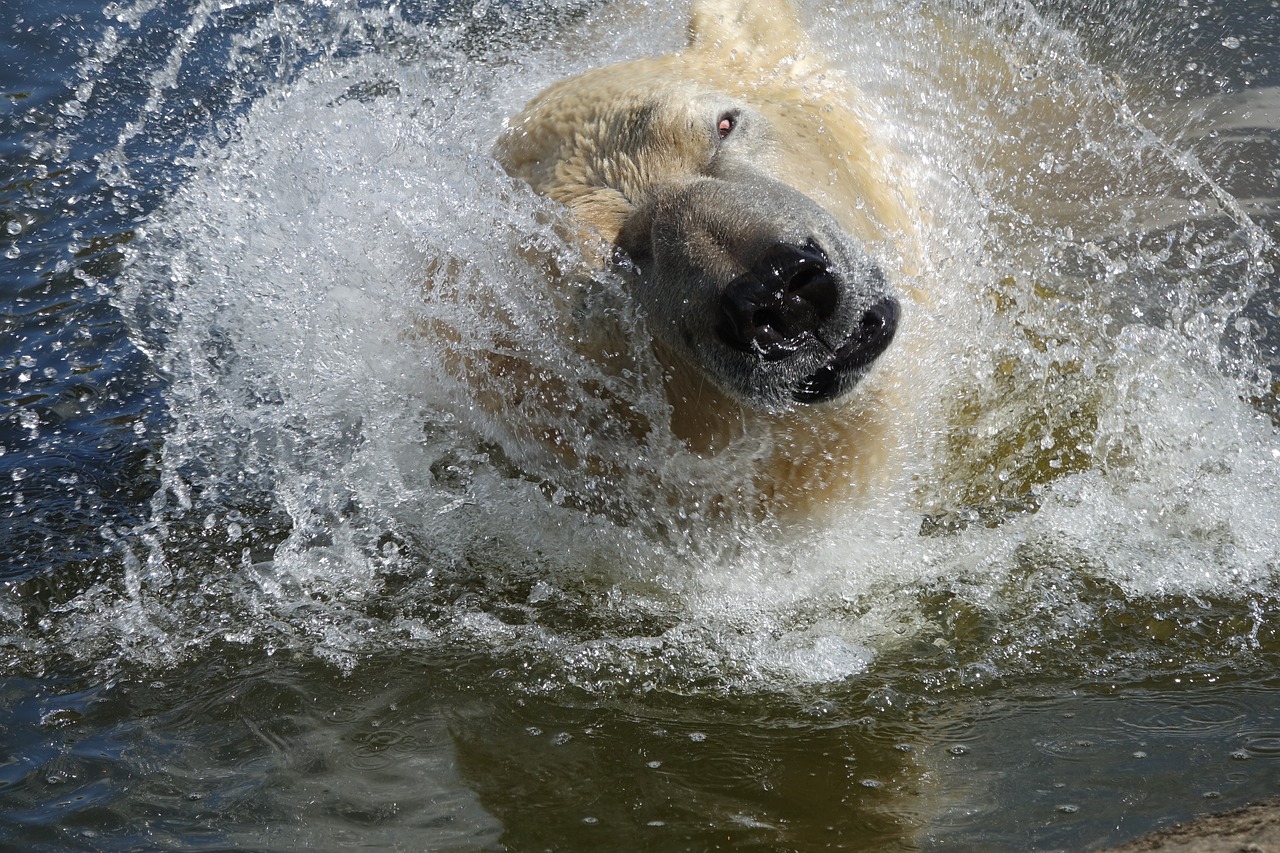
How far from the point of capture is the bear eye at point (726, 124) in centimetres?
336

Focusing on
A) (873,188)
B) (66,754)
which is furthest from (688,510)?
(66,754)

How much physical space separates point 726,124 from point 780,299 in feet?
3.12

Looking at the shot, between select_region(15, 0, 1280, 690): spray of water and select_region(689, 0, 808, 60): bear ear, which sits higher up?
select_region(689, 0, 808, 60): bear ear

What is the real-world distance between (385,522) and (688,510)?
107 centimetres

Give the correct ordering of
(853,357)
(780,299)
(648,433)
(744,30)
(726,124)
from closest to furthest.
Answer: (780,299) < (853,357) < (648,433) < (726,124) < (744,30)

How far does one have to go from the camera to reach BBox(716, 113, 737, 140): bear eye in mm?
3357

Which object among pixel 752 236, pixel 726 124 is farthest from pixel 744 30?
pixel 752 236

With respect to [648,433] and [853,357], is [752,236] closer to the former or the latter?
[853,357]

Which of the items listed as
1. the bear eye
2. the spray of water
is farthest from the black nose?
the bear eye

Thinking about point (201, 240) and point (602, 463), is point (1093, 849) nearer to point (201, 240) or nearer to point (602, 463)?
point (602, 463)

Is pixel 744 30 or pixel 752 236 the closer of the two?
pixel 752 236

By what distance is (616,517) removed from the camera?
3434mm

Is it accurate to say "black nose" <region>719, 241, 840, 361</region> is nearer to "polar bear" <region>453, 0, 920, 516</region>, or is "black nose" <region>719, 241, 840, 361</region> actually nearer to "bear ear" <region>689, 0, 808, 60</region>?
"polar bear" <region>453, 0, 920, 516</region>

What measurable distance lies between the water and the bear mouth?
19.1 inches
